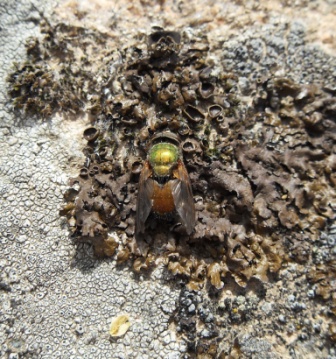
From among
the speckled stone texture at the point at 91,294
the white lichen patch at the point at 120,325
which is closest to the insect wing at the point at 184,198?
the speckled stone texture at the point at 91,294

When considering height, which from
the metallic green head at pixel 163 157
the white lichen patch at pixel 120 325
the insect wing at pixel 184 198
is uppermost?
the metallic green head at pixel 163 157

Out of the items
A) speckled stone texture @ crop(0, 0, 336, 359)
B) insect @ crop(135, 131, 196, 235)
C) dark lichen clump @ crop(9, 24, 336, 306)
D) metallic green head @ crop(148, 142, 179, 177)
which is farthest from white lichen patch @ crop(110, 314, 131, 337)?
metallic green head @ crop(148, 142, 179, 177)

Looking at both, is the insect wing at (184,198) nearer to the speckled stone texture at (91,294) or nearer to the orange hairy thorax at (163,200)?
the orange hairy thorax at (163,200)

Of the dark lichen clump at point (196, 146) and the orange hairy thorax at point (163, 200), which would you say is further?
the dark lichen clump at point (196, 146)

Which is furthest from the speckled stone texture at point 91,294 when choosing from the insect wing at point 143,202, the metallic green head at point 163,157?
the metallic green head at point 163,157

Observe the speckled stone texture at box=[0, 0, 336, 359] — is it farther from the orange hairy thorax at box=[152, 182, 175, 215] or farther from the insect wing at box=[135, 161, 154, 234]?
the orange hairy thorax at box=[152, 182, 175, 215]

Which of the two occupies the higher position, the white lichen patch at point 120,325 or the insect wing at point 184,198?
the insect wing at point 184,198

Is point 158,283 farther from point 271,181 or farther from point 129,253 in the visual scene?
point 271,181

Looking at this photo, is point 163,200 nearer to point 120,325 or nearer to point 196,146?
point 196,146
